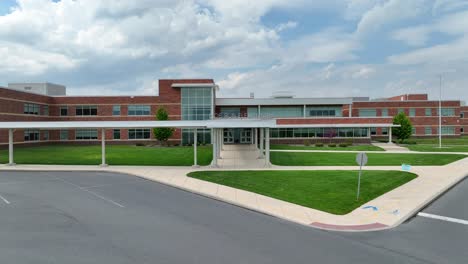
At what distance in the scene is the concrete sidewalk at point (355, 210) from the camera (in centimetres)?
1087

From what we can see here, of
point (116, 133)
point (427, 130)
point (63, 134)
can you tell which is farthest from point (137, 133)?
point (427, 130)

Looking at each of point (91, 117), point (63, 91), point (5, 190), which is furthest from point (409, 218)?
point (63, 91)

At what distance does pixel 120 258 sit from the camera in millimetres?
7551

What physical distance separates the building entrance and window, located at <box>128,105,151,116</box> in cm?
1278

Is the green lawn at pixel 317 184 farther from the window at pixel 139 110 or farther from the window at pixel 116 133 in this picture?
the window at pixel 116 133

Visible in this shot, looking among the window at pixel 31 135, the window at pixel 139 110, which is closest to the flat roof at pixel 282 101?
the window at pixel 139 110

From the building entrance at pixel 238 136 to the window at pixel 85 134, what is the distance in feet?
67.9

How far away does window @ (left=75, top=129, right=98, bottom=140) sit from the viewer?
159 feet

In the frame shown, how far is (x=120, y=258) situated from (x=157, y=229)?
225cm

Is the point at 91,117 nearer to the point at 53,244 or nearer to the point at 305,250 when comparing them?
the point at 53,244

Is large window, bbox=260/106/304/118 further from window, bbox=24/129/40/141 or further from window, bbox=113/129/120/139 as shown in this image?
window, bbox=24/129/40/141

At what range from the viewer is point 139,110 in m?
48.4

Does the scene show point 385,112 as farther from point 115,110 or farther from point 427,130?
point 115,110

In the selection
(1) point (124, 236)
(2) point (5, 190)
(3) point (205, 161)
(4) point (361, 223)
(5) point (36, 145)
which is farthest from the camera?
(5) point (36, 145)
